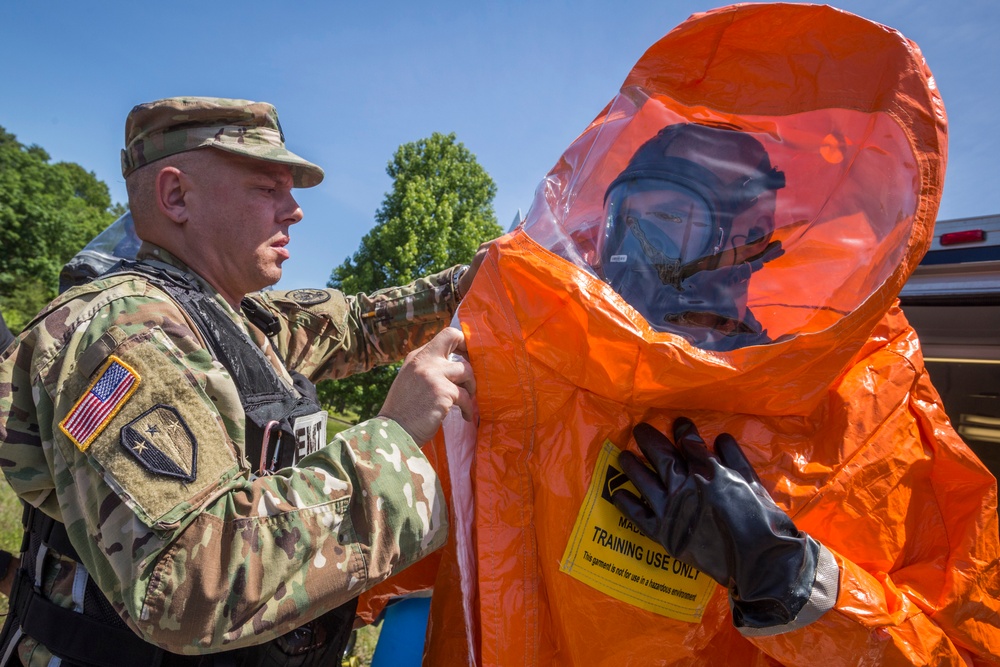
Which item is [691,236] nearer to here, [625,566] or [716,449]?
[716,449]

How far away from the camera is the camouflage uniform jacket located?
3.74ft

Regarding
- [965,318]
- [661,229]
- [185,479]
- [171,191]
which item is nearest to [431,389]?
[185,479]

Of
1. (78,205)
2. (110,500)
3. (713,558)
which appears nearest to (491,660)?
(713,558)

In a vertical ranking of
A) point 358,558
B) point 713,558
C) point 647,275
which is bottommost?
point 713,558

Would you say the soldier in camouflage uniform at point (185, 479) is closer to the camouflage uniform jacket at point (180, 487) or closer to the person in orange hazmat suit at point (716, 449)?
the camouflage uniform jacket at point (180, 487)

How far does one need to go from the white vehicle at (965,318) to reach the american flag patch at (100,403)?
2.91 meters

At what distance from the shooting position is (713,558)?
1247 millimetres

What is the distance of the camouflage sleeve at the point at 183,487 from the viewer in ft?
3.73

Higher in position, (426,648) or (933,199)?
(933,199)

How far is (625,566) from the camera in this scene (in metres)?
1.35

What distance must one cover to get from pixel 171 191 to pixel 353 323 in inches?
41.0

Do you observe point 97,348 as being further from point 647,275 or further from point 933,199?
point 933,199

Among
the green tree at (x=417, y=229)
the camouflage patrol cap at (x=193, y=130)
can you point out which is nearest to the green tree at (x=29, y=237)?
the green tree at (x=417, y=229)

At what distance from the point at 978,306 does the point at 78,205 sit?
53170 millimetres
